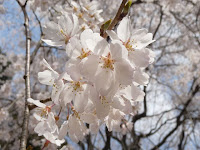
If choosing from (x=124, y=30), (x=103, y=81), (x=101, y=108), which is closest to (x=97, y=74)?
(x=103, y=81)

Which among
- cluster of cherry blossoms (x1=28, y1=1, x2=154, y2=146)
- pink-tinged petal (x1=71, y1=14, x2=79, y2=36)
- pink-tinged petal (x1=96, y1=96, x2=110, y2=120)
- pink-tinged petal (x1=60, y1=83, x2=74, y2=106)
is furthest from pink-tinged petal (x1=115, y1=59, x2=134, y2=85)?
pink-tinged petal (x1=71, y1=14, x2=79, y2=36)

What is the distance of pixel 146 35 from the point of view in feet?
3.13

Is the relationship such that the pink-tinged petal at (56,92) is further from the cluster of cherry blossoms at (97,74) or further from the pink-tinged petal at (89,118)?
the pink-tinged petal at (89,118)

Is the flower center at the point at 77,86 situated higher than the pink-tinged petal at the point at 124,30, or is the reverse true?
the pink-tinged petal at the point at 124,30

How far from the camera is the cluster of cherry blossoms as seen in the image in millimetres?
742

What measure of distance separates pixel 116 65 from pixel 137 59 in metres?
0.09

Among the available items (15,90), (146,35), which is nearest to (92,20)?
(146,35)

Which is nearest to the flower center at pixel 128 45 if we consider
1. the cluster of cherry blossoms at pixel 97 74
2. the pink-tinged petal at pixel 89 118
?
the cluster of cherry blossoms at pixel 97 74

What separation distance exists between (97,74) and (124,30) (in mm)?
273

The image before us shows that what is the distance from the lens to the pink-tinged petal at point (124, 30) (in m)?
0.89

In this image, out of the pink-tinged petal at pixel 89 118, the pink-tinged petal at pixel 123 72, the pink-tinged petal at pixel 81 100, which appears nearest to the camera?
the pink-tinged petal at pixel 123 72

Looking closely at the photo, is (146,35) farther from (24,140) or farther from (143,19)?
(143,19)

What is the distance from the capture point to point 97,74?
76 cm

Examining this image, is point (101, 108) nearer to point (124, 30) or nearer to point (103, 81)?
point (103, 81)
